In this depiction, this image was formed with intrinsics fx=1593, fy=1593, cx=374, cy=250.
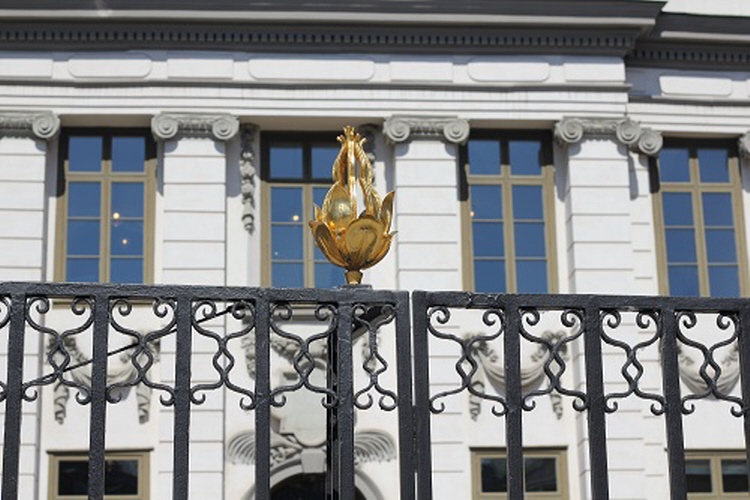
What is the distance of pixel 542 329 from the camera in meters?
22.4

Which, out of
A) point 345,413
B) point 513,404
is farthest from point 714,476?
point 345,413

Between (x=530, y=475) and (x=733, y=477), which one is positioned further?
(x=733, y=477)

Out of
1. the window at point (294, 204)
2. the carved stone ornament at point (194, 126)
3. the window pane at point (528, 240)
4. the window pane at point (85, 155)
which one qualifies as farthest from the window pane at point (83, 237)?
the window pane at point (528, 240)

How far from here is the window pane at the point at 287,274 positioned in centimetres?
2267

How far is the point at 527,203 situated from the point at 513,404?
13528mm

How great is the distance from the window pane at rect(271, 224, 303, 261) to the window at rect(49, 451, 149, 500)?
11.3 ft

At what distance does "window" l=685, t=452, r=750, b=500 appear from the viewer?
22.3m

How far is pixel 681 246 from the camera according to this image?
23562mm

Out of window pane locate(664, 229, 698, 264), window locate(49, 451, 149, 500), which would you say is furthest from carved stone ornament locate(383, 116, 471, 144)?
window locate(49, 451, 149, 500)

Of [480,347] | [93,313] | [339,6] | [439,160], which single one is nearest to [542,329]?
[480,347]

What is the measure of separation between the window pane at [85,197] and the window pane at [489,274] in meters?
5.48

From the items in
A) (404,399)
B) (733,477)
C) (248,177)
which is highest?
(248,177)

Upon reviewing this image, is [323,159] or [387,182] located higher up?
[323,159]

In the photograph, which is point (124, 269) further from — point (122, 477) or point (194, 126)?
point (122, 477)
